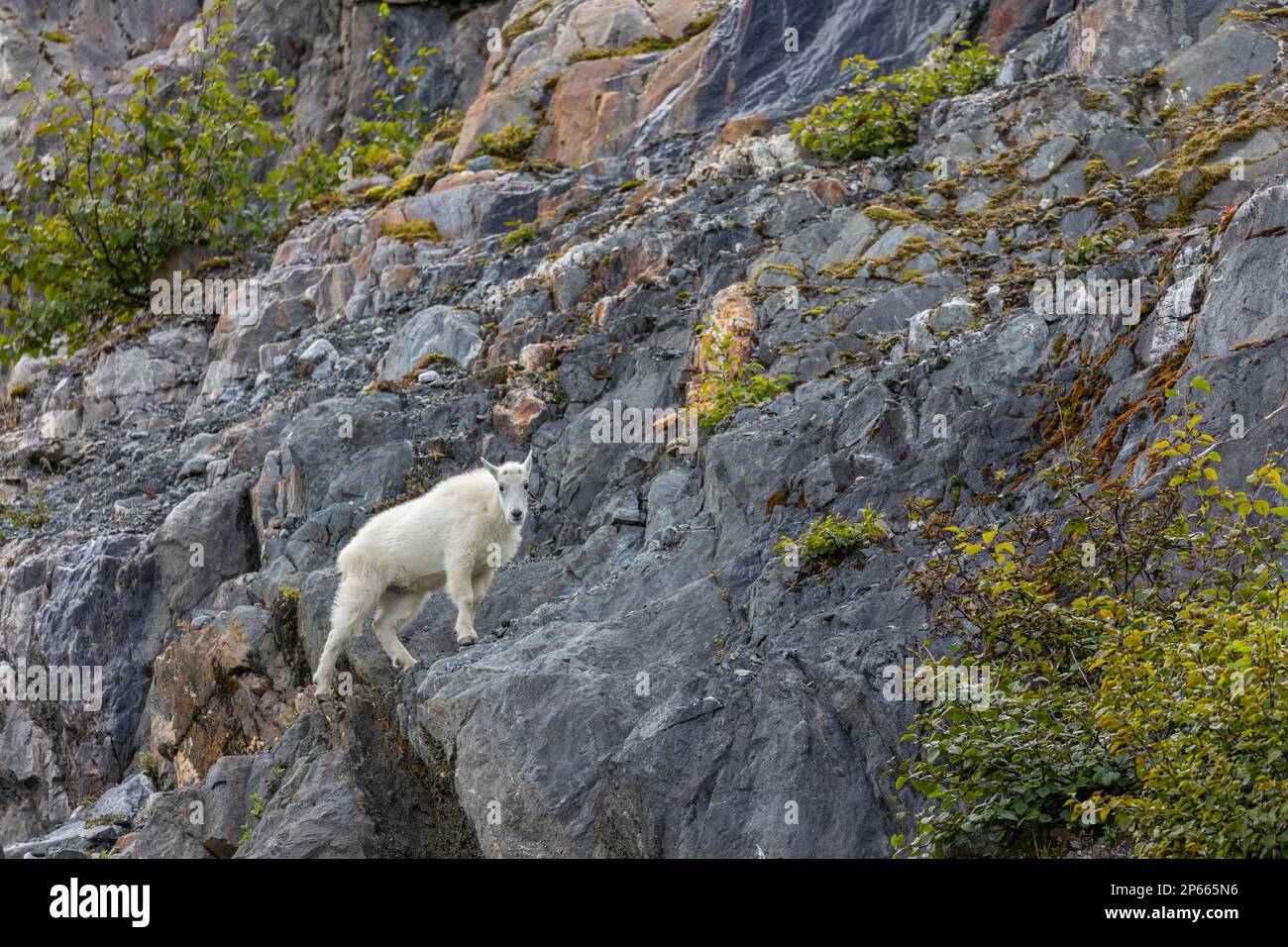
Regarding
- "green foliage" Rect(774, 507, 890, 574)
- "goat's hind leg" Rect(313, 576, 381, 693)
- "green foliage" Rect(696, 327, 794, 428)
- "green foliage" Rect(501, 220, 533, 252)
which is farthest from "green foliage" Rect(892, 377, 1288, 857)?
"green foliage" Rect(501, 220, 533, 252)

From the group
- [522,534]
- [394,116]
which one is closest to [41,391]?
[394,116]

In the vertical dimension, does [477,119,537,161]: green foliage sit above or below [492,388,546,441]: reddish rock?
above

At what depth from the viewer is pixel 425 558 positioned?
46.6 feet

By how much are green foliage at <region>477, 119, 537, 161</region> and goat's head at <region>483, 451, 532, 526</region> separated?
17568mm

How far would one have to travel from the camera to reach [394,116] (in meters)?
38.5

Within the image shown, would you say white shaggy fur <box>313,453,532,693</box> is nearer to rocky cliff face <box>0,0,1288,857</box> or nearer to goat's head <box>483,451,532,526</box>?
goat's head <box>483,451,532,526</box>

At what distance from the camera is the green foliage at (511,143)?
3053 cm

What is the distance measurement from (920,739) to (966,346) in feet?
19.1

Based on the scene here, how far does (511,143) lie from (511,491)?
18126 millimetres

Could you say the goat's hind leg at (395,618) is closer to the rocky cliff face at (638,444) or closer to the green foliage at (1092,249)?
the rocky cliff face at (638,444)

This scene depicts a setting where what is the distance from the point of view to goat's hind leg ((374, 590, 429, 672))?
14156 mm

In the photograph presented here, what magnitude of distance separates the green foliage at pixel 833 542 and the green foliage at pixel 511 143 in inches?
789

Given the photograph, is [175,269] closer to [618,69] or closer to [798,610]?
[618,69]

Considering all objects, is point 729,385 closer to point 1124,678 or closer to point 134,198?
point 1124,678
